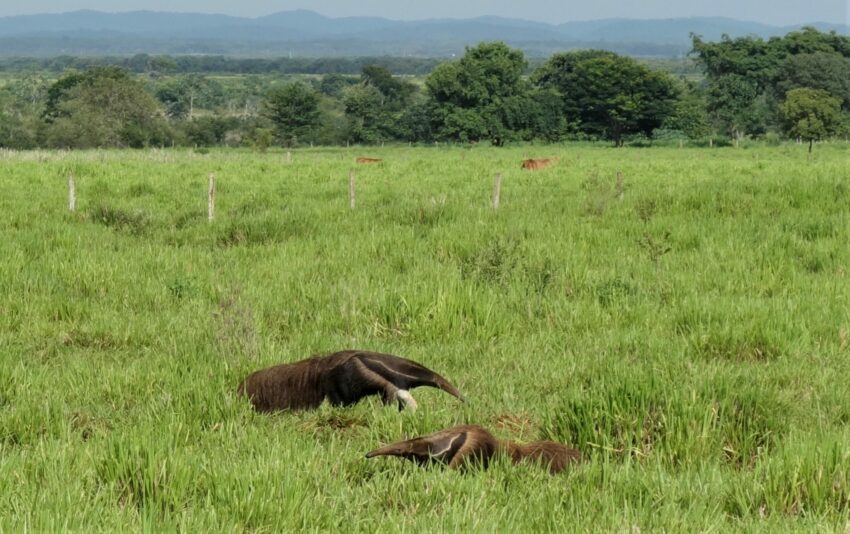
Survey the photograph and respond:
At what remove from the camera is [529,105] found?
7831 centimetres

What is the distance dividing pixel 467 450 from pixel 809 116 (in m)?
57.3

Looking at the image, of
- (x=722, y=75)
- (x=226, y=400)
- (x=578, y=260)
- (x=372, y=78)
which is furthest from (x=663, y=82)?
(x=226, y=400)

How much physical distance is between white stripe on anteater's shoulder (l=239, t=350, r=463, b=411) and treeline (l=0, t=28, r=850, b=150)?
62.0 m

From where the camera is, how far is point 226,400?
197 inches

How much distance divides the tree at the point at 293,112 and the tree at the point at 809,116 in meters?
45.9

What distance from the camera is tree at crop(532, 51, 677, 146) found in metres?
77.7

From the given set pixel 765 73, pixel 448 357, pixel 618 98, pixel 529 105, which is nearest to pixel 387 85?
pixel 529 105

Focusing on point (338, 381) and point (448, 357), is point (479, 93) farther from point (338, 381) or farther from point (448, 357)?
point (338, 381)

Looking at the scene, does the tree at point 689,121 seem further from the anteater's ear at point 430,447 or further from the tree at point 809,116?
the anteater's ear at point 430,447

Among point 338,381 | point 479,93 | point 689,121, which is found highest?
point 479,93

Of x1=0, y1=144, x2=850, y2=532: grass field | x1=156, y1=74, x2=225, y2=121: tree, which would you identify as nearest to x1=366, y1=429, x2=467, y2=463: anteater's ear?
x1=0, y1=144, x2=850, y2=532: grass field

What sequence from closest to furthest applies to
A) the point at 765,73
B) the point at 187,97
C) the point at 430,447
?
the point at 430,447
the point at 765,73
the point at 187,97

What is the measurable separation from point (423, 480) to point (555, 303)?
456cm

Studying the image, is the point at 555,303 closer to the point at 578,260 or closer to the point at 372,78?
the point at 578,260
